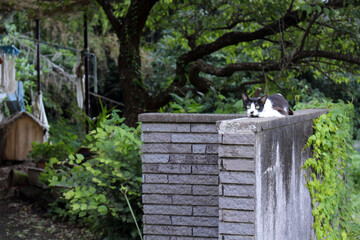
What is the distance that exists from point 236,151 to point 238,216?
0.36 metres

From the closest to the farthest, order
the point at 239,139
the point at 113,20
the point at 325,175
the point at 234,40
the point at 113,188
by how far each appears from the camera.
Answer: the point at 239,139 → the point at 325,175 → the point at 113,188 → the point at 234,40 → the point at 113,20

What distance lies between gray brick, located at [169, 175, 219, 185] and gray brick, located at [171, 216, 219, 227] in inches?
12.0

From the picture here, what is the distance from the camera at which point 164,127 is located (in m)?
4.20

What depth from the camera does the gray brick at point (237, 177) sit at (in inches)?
105

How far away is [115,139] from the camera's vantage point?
17.0 ft

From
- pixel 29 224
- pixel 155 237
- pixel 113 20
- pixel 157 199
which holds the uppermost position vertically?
pixel 113 20

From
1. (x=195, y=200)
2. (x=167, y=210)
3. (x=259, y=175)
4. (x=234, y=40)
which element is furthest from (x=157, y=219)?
(x=234, y=40)

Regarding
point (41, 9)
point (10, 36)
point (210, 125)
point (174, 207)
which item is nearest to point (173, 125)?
point (210, 125)

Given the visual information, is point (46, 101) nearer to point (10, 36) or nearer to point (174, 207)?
point (10, 36)

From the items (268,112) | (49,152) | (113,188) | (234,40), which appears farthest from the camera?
(49,152)

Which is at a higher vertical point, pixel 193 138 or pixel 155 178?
pixel 193 138

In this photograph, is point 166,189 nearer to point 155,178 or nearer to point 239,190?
point 155,178

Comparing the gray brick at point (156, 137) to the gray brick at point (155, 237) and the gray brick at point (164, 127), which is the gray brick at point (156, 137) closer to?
the gray brick at point (164, 127)

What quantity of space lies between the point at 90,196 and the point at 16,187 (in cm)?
466
